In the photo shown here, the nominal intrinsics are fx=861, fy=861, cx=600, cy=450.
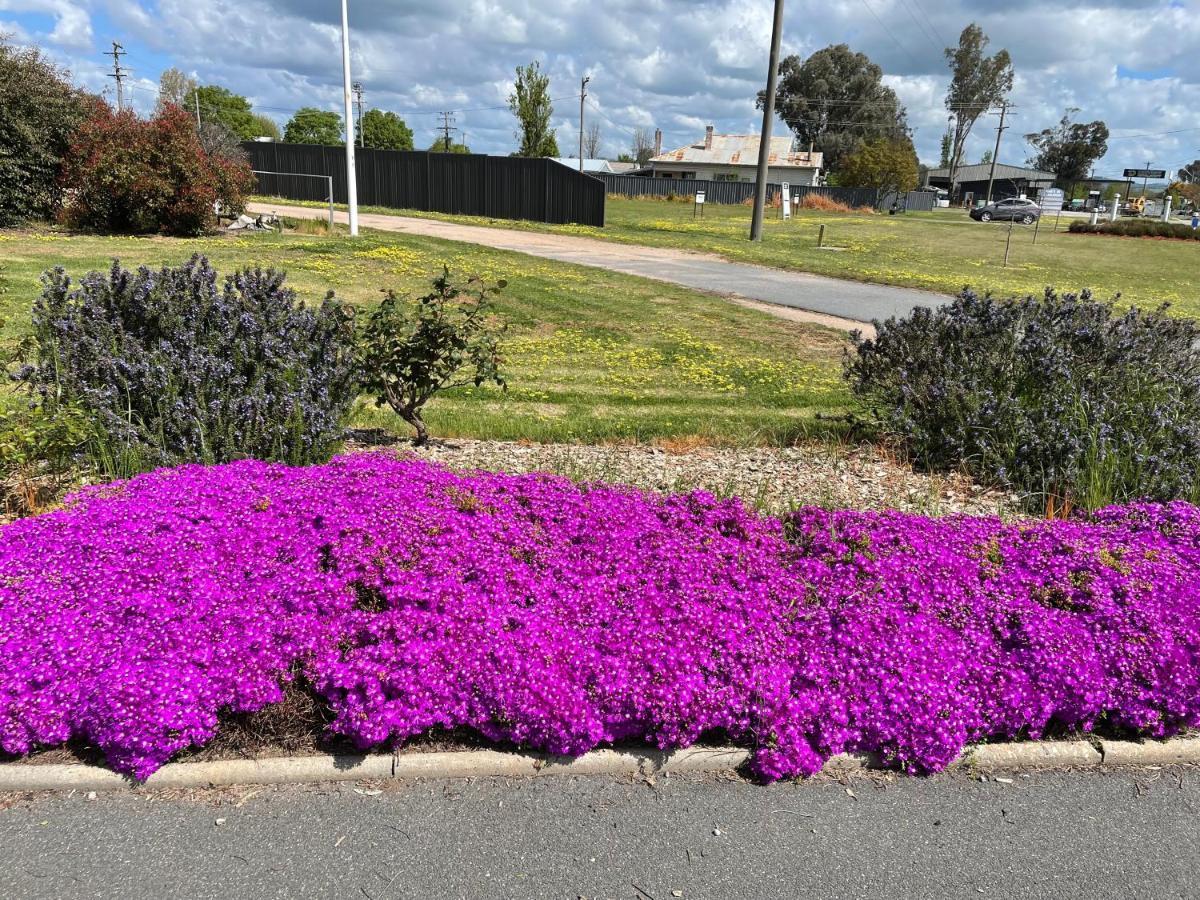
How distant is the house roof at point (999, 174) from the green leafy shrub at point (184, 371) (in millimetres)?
108954

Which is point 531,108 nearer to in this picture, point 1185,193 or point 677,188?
point 677,188

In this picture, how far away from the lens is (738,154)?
83.9 meters

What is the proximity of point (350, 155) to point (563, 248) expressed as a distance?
17.4ft

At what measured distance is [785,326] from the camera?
12117 millimetres

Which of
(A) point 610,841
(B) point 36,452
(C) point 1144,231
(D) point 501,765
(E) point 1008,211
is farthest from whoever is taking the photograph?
(E) point 1008,211

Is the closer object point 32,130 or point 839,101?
point 32,130

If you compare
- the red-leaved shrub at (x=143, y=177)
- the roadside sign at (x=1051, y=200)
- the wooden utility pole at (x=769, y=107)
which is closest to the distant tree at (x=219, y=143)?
the red-leaved shrub at (x=143, y=177)

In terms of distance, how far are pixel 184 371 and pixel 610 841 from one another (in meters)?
3.38

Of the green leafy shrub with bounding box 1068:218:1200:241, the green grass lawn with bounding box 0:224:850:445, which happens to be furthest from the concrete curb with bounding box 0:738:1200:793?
the green leafy shrub with bounding box 1068:218:1200:241

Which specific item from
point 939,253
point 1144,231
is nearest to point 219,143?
point 939,253

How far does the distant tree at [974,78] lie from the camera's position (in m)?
88.6

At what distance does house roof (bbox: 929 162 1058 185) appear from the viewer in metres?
99.5

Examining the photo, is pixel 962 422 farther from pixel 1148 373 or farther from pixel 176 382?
pixel 176 382

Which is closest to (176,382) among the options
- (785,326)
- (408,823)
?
(408,823)
